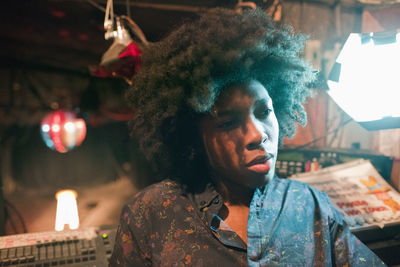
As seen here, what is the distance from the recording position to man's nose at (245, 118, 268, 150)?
126cm

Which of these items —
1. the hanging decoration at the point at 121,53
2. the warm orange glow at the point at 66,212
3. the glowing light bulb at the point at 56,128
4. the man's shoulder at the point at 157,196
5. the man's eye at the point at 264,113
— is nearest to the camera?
the man's eye at the point at 264,113

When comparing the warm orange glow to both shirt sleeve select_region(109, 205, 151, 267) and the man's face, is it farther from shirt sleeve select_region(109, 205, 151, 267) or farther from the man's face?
the man's face

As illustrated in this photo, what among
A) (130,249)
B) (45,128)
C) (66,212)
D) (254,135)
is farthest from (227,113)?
(45,128)

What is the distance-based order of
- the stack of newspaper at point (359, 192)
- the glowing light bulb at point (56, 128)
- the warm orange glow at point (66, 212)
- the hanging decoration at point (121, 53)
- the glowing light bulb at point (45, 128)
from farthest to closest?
the glowing light bulb at point (45, 128), the glowing light bulb at point (56, 128), the warm orange glow at point (66, 212), the hanging decoration at point (121, 53), the stack of newspaper at point (359, 192)

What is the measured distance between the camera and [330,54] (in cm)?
254

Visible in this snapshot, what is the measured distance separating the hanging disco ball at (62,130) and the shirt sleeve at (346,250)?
5.09 m

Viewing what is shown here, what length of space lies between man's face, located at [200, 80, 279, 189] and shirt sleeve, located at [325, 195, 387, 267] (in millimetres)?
460

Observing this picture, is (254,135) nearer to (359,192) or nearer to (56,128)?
(359,192)

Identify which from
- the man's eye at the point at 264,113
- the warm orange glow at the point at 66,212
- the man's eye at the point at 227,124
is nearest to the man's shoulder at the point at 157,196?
the man's eye at the point at 227,124

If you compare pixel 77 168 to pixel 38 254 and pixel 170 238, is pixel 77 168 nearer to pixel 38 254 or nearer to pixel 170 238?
pixel 38 254

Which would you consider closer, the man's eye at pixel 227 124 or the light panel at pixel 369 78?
the man's eye at pixel 227 124

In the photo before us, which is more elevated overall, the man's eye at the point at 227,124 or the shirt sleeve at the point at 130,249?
the man's eye at the point at 227,124

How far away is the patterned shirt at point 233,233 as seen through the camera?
1312mm

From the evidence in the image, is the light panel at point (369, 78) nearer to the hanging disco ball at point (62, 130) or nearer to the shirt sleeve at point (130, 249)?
the shirt sleeve at point (130, 249)
